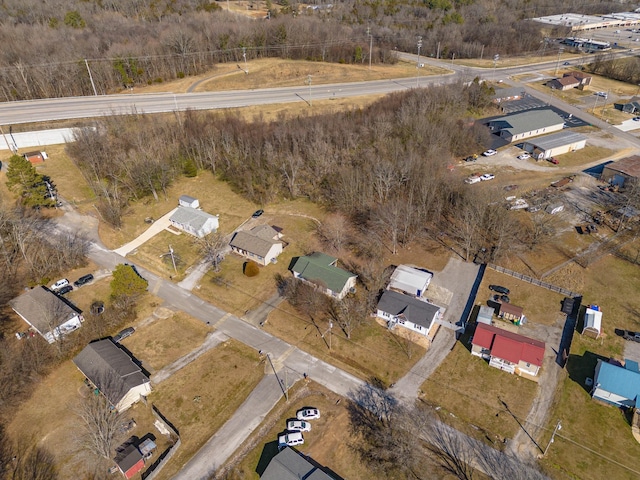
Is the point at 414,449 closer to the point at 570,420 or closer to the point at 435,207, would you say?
the point at 570,420

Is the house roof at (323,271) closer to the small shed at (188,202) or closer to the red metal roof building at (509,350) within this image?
the red metal roof building at (509,350)

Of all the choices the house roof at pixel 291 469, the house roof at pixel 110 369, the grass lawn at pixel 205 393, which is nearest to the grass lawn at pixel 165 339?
the house roof at pixel 110 369

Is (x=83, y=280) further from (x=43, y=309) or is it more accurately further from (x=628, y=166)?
(x=628, y=166)

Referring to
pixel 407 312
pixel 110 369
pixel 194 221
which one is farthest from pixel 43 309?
pixel 407 312

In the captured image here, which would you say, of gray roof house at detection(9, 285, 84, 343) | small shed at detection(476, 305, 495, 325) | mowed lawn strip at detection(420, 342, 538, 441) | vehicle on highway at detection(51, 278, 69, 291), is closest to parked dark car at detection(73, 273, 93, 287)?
vehicle on highway at detection(51, 278, 69, 291)

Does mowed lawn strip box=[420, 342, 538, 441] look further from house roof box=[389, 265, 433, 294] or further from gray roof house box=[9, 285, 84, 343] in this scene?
gray roof house box=[9, 285, 84, 343]
